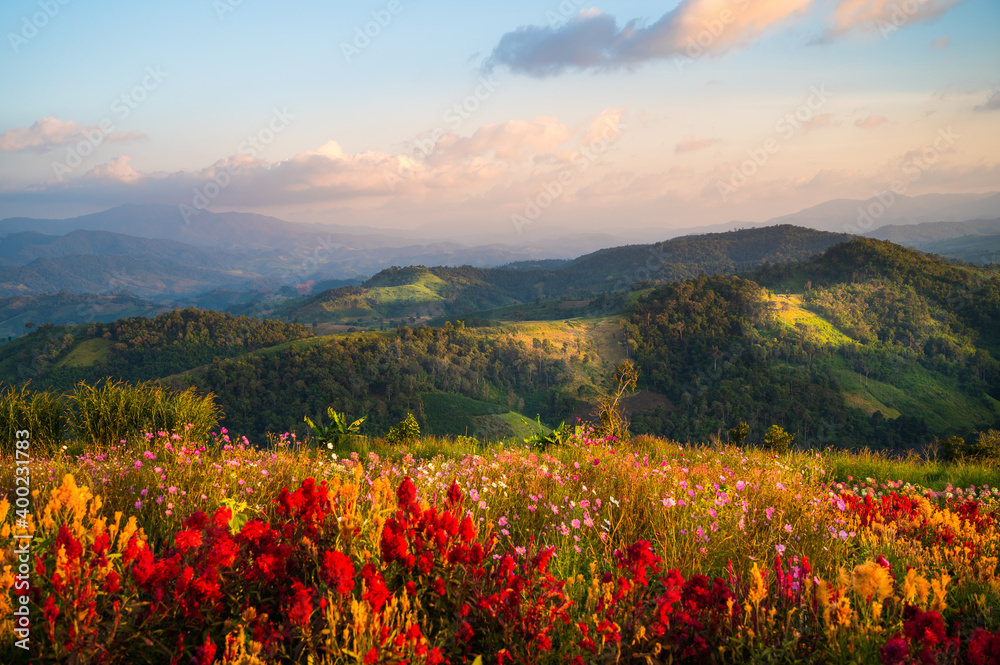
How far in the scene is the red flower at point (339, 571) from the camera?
184cm

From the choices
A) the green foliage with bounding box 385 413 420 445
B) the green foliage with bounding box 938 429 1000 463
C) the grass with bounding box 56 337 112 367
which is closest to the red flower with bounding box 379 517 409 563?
the green foliage with bounding box 385 413 420 445

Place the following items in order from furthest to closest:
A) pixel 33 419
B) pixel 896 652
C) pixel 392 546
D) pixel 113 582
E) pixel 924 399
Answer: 1. pixel 924 399
2. pixel 33 419
3. pixel 392 546
4. pixel 113 582
5. pixel 896 652

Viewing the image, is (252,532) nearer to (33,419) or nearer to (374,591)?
(374,591)

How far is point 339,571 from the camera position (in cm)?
194

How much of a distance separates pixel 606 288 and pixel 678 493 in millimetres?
192504

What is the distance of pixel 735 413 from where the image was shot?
73250mm

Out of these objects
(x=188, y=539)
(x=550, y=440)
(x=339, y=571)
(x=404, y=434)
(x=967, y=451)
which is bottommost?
(x=967, y=451)

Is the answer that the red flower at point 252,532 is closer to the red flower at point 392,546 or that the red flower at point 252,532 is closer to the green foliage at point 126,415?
the red flower at point 392,546

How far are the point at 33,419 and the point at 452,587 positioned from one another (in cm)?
807

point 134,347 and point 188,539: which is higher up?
point 188,539

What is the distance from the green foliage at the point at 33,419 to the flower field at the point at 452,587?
4.32 meters

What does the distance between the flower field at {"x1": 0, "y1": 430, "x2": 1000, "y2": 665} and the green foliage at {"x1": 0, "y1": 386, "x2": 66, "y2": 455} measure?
4.32 meters

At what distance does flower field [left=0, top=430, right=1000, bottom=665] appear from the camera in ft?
6.31

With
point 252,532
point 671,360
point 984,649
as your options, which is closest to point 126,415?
point 252,532
